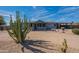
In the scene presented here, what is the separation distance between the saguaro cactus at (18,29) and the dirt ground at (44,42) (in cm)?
9

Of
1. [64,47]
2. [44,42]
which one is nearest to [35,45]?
[44,42]

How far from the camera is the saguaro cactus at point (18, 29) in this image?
10180 millimetres

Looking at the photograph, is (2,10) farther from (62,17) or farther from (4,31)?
(62,17)

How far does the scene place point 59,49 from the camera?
10.2 metres

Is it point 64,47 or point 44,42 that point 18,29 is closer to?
point 44,42

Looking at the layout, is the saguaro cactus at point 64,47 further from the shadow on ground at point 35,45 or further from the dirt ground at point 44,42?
the shadow on ground at point 35,45

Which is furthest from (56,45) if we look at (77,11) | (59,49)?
(77,11)

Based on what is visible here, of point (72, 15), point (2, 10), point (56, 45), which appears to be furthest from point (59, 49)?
point (2, 10)

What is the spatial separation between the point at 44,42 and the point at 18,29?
598 millimetres

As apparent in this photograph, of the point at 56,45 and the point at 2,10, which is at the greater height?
the point at 2,10

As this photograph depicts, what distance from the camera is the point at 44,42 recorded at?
10.2m

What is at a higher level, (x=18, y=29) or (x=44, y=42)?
(x=18, y=29)

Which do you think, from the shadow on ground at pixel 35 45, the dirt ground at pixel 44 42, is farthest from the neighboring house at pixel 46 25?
the shadow on ground at pixel 35 45
